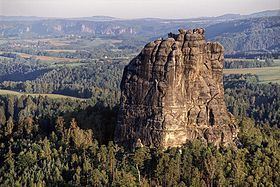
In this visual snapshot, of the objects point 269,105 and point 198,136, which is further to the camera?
point 269,105

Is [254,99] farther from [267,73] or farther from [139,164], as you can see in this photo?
[139,164]

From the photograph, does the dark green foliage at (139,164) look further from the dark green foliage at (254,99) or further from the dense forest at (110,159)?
the dark green foliage at (254,99)

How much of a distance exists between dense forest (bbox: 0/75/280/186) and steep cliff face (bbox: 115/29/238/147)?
5.12ft

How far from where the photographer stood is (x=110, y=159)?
4853 cm

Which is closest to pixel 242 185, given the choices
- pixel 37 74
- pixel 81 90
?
pixel 81 90

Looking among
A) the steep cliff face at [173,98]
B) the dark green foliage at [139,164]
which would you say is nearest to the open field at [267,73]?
the steep cliff face at [173,98]

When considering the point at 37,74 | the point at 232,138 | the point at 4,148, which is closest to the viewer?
the point at 232,138

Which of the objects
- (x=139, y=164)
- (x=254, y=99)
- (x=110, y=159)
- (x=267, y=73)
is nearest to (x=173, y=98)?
(x=139, y=164)

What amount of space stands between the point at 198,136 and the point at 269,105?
5860 centimetres

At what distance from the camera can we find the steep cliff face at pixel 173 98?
5081 centimetres

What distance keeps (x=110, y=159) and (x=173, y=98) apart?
8954 mm

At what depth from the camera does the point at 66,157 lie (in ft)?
171

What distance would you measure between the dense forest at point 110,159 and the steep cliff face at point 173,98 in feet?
5.12

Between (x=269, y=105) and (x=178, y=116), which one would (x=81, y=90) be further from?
(x=178, y=116)
